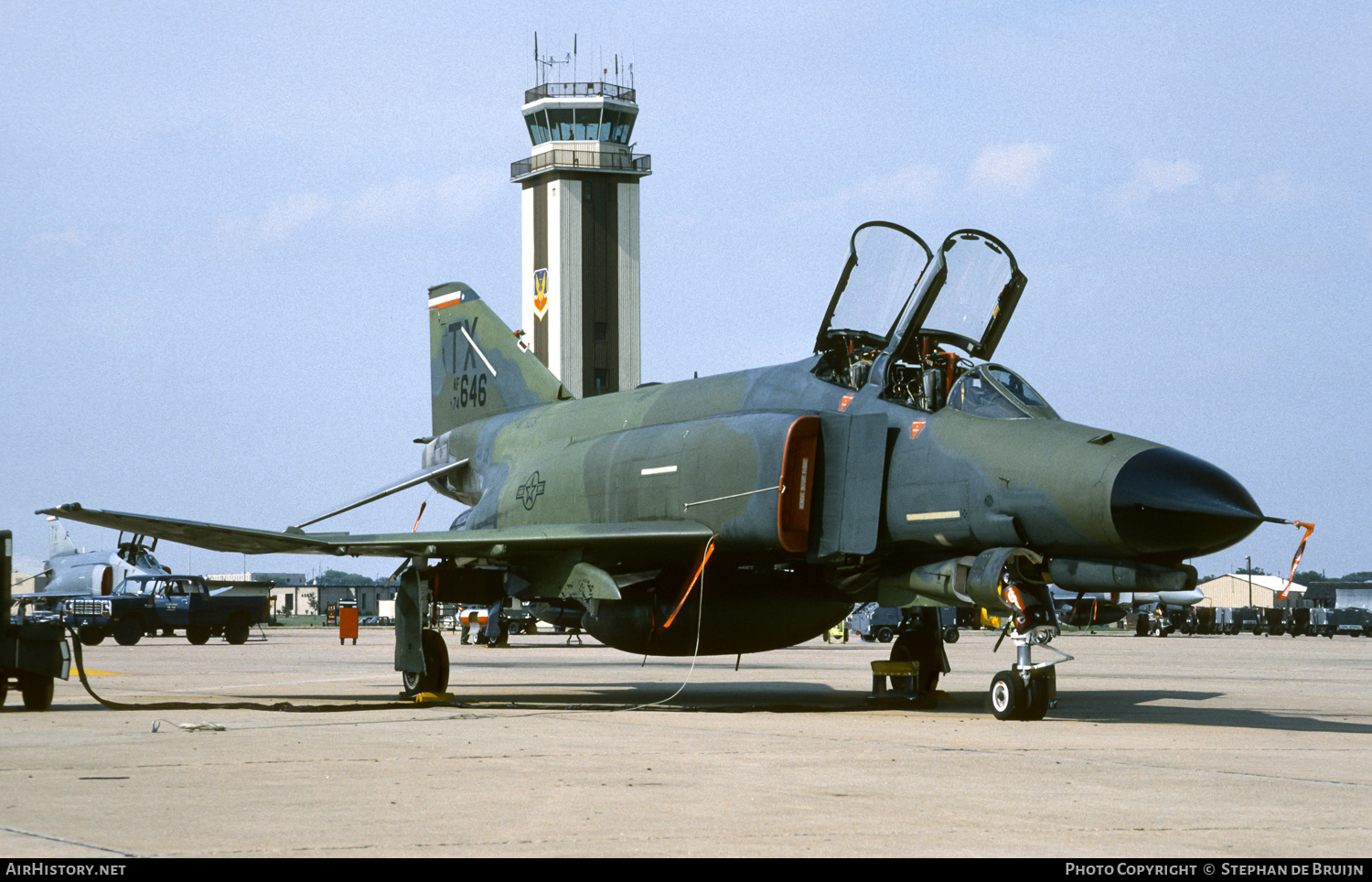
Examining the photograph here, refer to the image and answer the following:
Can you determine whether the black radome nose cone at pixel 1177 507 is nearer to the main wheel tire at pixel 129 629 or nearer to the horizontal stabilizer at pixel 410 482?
the horizontal stabilizer at pixel 410 482

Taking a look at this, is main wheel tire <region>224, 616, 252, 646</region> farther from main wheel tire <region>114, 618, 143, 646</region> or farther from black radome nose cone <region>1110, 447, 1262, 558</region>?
black radome nose cone <region>1110, 447, 1262, 558</region>

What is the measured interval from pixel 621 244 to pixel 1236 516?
59251 millimetres

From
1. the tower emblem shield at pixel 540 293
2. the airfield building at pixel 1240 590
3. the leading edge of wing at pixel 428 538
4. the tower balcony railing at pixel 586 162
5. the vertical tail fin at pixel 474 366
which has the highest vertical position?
the tower balcony railing at pixel 586 162

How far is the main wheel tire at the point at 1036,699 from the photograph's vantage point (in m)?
11.4

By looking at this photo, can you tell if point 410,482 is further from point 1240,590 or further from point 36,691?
point 1240,590

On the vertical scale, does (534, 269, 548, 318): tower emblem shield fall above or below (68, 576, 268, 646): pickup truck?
above

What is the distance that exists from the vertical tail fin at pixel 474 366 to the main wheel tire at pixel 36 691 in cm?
735

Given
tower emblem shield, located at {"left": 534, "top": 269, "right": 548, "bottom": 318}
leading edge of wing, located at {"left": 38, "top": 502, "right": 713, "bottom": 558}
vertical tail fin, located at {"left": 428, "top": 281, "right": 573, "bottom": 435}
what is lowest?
leading edge of wing, located at {"left": 38, "top": 502, "right": 713, "bottom": 558}

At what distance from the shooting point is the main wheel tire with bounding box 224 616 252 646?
119 feet

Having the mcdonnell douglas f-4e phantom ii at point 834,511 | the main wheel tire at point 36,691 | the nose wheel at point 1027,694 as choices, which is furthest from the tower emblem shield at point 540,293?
the nose wheel at point 1027,694

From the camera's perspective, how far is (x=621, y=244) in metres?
68.1

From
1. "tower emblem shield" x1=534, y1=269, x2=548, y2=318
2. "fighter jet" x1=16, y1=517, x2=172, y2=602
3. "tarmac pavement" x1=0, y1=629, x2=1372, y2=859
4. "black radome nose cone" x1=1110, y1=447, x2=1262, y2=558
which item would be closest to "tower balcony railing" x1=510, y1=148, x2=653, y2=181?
"tower emblem shield" x1=534, y1=269, x2=548, y2=318

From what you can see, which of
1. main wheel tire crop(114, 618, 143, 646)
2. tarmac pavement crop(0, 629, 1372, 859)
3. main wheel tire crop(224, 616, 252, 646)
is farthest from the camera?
main wheel tire crop(224, 616, 252, 646)

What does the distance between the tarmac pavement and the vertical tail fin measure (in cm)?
437
